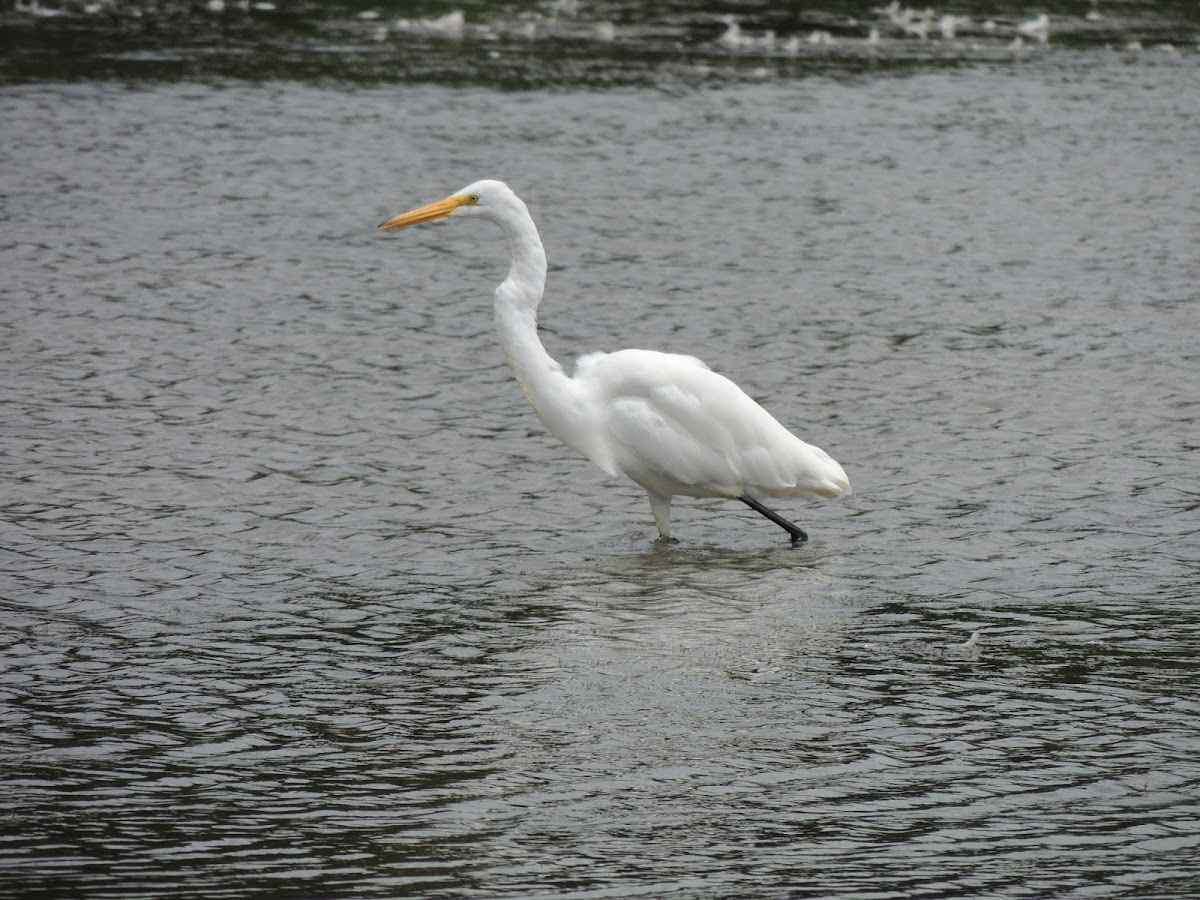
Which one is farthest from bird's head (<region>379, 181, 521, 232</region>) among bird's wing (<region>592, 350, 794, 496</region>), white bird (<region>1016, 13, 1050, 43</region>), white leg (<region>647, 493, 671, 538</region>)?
white bird (<region>1016, 13, 1050, 43</region>)

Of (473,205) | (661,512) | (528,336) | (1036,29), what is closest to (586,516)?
(661,512)

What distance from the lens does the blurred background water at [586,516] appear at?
6391mm

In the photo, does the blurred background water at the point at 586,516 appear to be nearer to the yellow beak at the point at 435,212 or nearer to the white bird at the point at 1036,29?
the yellow beak at the point at 435,212

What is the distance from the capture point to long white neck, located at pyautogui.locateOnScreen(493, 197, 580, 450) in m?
10.1

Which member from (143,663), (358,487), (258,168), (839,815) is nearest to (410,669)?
(143,663)

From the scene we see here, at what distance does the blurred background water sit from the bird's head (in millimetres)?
1724

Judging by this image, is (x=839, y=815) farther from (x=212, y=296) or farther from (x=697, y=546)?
(x=212, y=296)

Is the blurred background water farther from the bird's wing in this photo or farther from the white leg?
the bird's wing

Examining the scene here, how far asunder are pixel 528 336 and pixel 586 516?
1229 mm

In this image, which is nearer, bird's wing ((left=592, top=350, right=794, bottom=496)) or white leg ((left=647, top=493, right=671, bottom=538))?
bird's wing ((left=592, top=350, right=794, bottom=496))

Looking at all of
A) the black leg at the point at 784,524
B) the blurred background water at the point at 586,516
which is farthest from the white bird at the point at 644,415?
the blurred background water at the point at 586,516

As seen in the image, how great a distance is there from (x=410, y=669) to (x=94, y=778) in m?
1.72

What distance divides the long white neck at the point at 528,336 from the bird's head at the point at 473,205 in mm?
76

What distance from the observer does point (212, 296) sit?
49.9 feet
